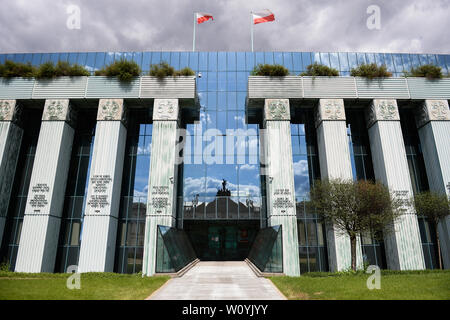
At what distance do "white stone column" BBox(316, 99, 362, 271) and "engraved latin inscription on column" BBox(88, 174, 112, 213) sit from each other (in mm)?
19593

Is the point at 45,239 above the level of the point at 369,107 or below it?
below

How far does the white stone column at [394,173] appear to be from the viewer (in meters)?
23.0

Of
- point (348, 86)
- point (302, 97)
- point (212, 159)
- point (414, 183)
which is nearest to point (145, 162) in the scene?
point (212, 159)

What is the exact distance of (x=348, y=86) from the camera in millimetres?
27281

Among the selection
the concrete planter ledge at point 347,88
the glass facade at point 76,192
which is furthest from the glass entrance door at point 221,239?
the concrete planter ledge at point 347,88

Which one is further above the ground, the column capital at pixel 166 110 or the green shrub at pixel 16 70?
the green shrub at pixel 16 70

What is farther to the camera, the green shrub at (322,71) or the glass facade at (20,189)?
the green shrub at (322,71)

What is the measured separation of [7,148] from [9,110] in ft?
12.3

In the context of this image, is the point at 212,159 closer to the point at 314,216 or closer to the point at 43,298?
the point at 314,216

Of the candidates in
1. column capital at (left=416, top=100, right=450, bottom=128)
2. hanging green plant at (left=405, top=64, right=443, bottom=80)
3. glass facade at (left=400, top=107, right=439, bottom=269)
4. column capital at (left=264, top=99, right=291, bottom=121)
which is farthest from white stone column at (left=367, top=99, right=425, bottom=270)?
column capital at (left=264, top=99, right=291, bottom=121)

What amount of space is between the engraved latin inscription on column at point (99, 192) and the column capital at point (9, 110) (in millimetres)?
10511

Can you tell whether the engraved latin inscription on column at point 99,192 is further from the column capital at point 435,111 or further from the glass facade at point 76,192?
the column capital at point 435,111

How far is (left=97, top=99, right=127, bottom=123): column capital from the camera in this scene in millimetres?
26438
